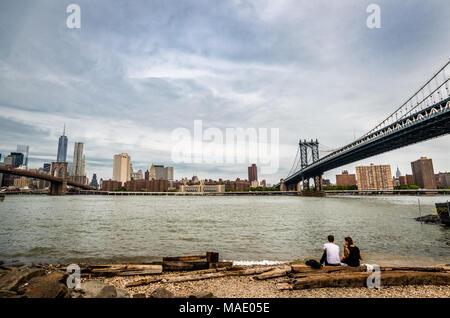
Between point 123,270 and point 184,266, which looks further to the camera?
point 184,266

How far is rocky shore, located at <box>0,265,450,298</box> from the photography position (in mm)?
5090

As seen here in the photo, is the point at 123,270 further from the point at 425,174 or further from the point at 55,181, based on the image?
the point at 425,174

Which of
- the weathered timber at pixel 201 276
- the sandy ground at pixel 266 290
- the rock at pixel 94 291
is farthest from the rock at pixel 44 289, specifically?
the weathered timber at pixel 201 276

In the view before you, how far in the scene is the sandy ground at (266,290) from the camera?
5703 mm

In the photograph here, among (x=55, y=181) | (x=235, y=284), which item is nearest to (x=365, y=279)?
(x=235, y=284)

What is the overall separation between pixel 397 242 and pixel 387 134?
47.2 m

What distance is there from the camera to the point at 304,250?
12.9m

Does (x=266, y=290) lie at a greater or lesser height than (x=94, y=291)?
lesser

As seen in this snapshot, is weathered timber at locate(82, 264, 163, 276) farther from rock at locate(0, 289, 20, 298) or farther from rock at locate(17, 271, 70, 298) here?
rock at locate(0, 289, 20, 298)

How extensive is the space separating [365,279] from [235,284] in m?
3.41

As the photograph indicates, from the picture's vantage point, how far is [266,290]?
20.1 ft

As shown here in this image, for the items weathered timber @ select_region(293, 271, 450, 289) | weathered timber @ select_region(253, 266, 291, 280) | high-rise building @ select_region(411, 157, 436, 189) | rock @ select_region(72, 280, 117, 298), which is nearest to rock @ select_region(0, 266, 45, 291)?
rock @ select_region(72, 280, 117, 298)
